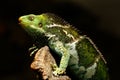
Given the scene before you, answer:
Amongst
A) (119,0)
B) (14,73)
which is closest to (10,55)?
(14,73)

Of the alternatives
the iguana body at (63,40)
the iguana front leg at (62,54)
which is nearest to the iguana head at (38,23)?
the iguana body at (63,40)

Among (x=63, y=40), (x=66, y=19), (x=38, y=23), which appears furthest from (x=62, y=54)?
(x=66, y=19)

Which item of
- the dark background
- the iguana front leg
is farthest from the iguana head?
the dark background

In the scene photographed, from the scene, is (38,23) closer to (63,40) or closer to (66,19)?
(63,40)

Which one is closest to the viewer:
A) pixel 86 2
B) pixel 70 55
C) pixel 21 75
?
pixel 70 55

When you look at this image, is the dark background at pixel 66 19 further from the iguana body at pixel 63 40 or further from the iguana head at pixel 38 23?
the iguana head at pixel 38 23

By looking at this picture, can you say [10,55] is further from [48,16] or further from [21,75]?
[48,16]
